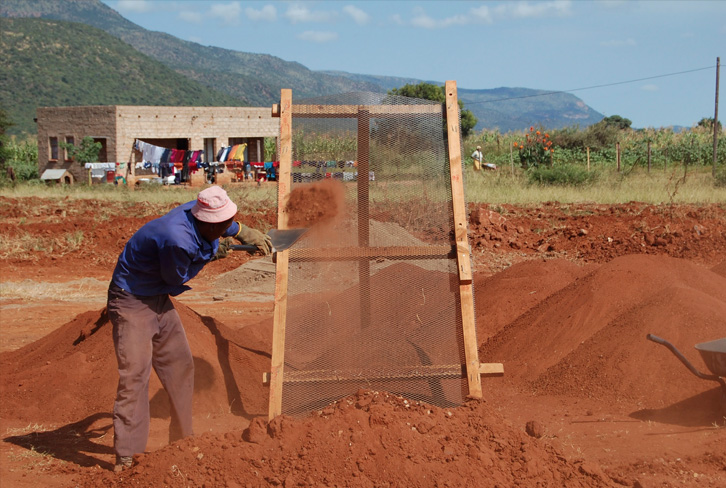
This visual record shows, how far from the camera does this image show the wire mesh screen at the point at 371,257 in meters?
4.19

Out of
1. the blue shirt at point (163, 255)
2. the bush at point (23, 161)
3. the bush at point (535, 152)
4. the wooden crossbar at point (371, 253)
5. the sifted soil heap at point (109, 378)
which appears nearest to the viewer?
the blue shirt at point (163, 255)

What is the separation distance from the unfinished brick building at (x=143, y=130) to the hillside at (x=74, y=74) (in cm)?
3956

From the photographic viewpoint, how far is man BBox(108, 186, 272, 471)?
3.84m

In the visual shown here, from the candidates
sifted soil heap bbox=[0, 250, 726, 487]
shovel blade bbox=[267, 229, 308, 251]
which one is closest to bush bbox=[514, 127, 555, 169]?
sifted soil heap bbox=[0, 250, 726, 487]

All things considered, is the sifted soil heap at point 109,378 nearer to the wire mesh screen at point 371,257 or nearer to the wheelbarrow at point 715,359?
the wire mesh screen at point 371,257

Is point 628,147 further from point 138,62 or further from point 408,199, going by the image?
point 138,62

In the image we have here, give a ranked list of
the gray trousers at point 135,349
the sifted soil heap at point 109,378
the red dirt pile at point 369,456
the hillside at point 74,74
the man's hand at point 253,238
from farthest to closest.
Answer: the hillside at point 74,74
the sifted soil heap at point 109,378
the man's hand at point 253,238
the gray trousers at point 135,349
the red dirt pile at point 369,456

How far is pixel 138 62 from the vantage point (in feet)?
339

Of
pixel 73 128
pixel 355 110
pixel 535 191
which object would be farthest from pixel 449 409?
pixel 73 128

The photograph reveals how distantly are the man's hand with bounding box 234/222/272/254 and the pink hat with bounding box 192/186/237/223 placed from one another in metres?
0.63

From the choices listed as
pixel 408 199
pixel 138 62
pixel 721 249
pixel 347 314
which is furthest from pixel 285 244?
pixel 138 62

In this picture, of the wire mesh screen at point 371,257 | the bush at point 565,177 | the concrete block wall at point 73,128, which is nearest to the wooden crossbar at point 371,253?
the wire mesh screen at point 371,257

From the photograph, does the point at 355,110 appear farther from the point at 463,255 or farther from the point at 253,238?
the point at 463,255

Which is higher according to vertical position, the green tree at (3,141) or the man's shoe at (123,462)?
the green tree at (3,141)
